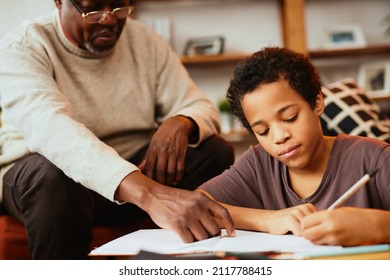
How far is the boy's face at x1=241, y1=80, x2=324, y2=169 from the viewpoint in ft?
3.76

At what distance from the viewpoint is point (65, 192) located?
131 cm

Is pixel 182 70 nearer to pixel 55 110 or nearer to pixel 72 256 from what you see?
pixel 55 110

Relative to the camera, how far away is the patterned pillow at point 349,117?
1.93 metres

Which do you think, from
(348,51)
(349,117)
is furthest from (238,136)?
(349,117)

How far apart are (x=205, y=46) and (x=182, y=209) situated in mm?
2278

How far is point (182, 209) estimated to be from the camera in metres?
1.09

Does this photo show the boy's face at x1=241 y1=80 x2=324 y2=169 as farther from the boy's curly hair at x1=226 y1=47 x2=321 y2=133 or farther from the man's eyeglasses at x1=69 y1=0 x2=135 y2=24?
the man's eyeglasses at x1=69 y1=0 x2=135 y2=24

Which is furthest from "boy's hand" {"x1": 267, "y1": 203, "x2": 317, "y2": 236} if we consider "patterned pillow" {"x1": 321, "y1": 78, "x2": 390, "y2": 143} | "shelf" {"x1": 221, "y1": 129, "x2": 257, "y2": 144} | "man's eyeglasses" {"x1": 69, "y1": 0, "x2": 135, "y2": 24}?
"shelf" {"x1": 221, "y1": 129, "x2": 257, "y2": 144}

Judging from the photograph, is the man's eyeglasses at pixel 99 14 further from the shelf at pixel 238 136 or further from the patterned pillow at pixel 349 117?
the shelf at pixel 238 136

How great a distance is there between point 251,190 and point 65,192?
17.5 inches

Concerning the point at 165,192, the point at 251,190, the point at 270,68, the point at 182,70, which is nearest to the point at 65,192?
the point at 165,192

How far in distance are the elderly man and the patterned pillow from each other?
44 centimetres

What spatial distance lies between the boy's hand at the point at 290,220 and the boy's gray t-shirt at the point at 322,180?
5.0 inches

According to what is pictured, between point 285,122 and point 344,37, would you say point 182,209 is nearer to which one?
point 285,122
